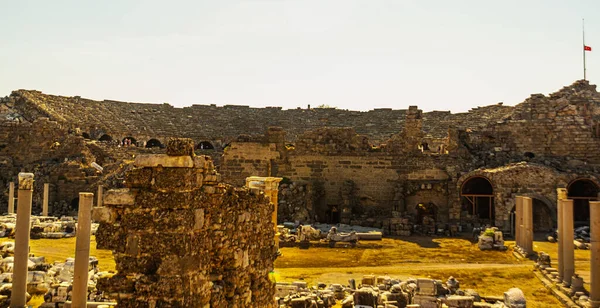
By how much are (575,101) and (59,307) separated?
2970 centimetres

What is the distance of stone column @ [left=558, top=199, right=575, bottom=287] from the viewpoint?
14.1 m

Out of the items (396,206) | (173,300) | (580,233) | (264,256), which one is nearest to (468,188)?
(396,206)

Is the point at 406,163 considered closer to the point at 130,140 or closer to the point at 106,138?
the point at 130,140

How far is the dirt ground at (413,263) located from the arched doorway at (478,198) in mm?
5091

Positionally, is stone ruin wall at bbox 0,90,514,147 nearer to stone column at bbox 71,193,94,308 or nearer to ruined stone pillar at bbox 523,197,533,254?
ruined stone pillar at bbox 523,197,533,254

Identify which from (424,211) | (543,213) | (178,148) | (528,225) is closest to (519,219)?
(528,225)

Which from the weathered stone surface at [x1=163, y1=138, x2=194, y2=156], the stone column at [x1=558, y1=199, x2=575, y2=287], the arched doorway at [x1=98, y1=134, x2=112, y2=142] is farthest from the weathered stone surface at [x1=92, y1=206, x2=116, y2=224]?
the arched doorway at [x1=98, y1=134, x2=112, y2=142]

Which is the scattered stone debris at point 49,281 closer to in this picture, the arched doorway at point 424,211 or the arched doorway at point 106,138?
the arched doorway at point 424,211

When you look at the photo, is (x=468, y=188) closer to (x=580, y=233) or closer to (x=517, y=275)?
(x=580, y=233)

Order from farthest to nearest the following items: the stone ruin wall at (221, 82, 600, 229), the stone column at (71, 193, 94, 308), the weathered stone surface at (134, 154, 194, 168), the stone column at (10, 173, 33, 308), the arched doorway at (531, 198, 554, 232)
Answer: the stone ruin wall at (221, 82, 600, 229)
the arched doorway at (531, 198, 554, 232)
the stone column at (10, 173, 33, 308)
the stone column at (71, 193, 94, 308)
the weathered stone surface at (134, 154, 194, 168)

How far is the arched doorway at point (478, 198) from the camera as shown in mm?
27984

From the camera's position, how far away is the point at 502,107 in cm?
4366

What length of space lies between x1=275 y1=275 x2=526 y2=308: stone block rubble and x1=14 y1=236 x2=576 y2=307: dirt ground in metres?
1.27

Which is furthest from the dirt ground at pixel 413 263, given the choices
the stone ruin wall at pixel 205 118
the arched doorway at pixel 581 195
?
the stone ruin wall at pixel 205 118
